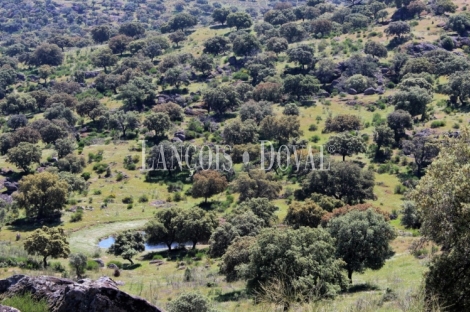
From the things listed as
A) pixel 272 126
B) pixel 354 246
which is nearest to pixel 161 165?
pixel 272 126

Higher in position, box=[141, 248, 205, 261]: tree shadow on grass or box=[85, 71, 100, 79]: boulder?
box=[85, 71, 100, 79]: boulder

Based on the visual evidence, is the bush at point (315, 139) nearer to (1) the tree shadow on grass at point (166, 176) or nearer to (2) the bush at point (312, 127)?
(2) the bush at point (312, 127)

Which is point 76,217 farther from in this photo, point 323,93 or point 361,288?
point 323,93

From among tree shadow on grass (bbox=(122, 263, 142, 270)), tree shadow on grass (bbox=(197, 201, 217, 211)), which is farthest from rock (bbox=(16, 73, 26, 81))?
tree shadow on grass (bbox=(122, 263, 142, 270))

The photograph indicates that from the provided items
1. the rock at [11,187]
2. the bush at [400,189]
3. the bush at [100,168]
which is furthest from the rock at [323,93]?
the rock at [11,187]

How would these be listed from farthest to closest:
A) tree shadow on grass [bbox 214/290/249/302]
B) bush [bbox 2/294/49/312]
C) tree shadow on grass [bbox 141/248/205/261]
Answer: tree shadow on grass [bbox 141/248/205/261]
tree shadow on grass [bbox 214/290/249/302]
bush [bbox 2/294/49/312]

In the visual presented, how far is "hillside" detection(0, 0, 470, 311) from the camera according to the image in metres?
32.1

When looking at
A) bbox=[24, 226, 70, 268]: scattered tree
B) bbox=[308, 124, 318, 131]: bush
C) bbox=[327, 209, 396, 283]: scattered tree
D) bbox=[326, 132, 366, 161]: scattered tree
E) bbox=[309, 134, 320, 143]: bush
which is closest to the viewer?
bbox=[327, 209, 396, 283]: scattered tree

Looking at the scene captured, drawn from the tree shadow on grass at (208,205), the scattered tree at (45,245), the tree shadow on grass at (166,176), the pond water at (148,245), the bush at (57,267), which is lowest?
the pond water at (148,245)

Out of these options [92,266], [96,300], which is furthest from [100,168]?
[96,300]

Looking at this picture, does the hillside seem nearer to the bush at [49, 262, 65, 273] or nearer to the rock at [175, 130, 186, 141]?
the bush at [49, 262, 65, 273]

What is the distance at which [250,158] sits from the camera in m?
82.6

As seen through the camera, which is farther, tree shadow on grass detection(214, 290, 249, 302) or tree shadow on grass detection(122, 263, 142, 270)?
tree shadow on grass detection(122, 263, 142, 270)

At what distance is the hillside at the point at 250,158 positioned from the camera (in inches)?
1262
